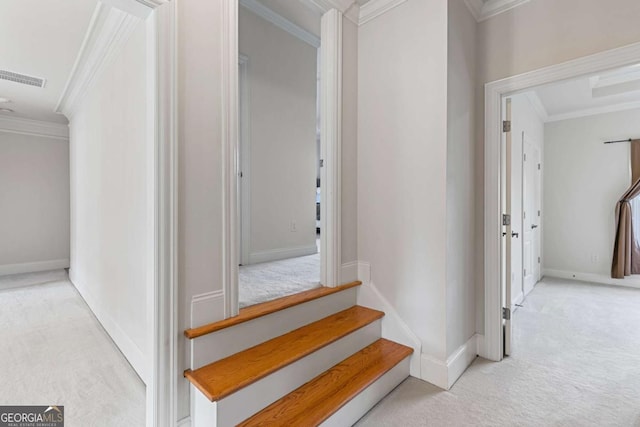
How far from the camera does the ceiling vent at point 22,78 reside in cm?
325

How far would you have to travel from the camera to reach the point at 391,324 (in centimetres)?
221

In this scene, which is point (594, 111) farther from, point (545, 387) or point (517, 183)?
point (545, 387)

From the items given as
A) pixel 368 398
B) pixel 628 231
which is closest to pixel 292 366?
pixel 368 398

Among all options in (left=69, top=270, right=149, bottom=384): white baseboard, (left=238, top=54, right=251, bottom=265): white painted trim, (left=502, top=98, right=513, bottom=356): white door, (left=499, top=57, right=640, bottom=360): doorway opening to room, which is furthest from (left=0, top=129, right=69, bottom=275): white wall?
(left=499, top=57, right=640, bottom=360): doorway opening to room

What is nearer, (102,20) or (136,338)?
(136,338)

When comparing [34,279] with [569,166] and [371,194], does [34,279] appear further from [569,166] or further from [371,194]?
[569,166]

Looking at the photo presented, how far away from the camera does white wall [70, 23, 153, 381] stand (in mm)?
1894

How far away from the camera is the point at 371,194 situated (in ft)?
7.71

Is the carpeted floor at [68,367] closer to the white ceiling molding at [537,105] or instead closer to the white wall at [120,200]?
the white wall at [120,200]

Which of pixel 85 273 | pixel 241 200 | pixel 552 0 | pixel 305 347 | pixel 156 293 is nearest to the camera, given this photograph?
pixel 156 293

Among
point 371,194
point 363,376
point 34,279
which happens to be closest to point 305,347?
point 363,376

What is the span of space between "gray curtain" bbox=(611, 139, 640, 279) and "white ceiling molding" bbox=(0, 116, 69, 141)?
357 inches

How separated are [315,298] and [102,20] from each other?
8.90 ft

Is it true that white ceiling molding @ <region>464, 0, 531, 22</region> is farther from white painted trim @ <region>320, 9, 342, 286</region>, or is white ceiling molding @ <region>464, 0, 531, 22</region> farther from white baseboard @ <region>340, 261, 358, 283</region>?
white baseboard @ <region>340, 261, 358, 283</region>
